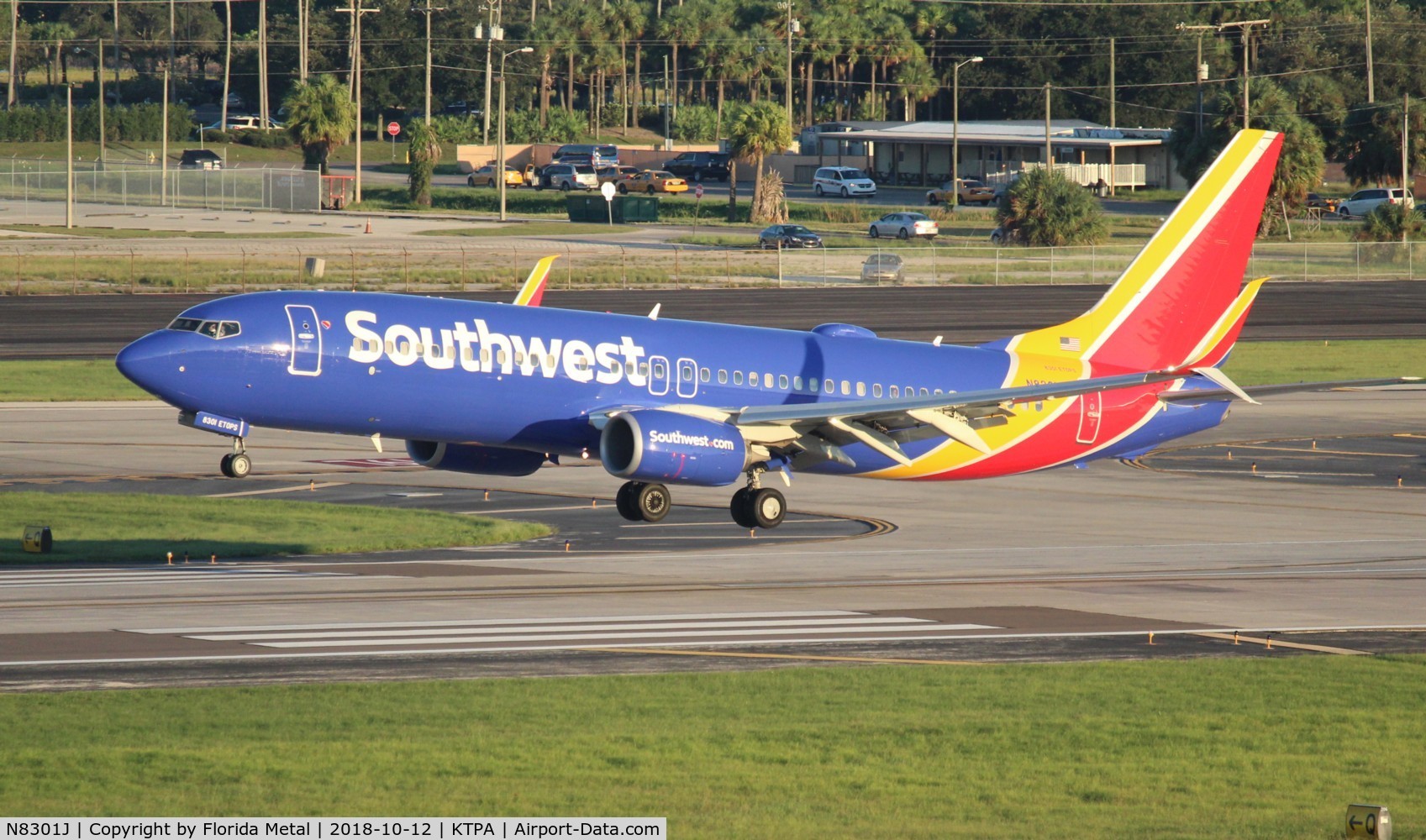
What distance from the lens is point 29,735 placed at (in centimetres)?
2488

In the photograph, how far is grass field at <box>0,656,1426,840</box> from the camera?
21.9m

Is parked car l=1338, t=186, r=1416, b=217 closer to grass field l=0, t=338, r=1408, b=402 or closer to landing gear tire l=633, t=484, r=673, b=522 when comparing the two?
grass field l=0, t=338, r=1408, b=402

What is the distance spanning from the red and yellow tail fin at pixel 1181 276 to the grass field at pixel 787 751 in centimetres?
1900

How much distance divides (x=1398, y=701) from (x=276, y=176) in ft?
565

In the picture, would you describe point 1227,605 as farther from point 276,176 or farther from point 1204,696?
point 276,176

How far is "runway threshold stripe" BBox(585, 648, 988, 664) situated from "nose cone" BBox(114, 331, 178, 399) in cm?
1177

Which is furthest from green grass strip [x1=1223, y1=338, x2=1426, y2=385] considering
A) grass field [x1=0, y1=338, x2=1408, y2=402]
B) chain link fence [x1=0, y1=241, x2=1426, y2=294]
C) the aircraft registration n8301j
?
chain link fence [x1=0, y1=241, x2=1426, y2=294]

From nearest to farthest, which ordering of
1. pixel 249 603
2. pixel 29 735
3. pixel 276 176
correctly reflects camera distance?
pixel 29 735, pixel 249 603, pixel 276 176

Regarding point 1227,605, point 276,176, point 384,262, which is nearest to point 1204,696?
point 1227,605

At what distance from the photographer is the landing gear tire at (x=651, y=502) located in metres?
41.6

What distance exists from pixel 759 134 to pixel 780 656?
499 feet

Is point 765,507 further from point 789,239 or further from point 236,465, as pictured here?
point 789,239

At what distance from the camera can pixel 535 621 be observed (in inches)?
1394

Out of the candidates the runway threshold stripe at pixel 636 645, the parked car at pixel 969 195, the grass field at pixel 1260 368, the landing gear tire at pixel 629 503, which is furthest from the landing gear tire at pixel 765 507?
the parked car at pixel 969 195
